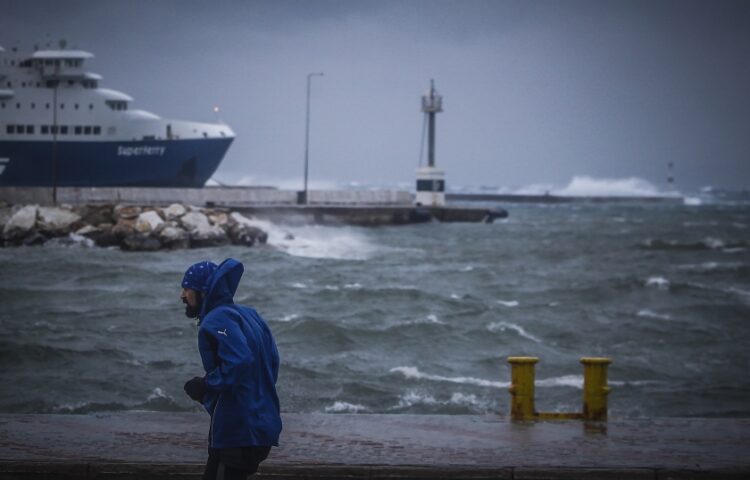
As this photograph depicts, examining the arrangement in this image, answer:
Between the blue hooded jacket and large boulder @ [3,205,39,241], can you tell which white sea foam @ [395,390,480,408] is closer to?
the blue hooded jacket

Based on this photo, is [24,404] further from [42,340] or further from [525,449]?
[525,449]

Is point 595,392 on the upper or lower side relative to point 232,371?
lower

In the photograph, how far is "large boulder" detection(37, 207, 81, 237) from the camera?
130 feet

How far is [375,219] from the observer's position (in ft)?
205

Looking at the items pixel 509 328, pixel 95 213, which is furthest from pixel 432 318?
pixel 95 213

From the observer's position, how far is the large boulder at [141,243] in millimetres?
38062

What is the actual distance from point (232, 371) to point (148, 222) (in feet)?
118

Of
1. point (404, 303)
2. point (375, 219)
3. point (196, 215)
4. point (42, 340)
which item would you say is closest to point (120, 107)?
point (375, 219)

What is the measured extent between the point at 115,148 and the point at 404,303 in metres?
39.8

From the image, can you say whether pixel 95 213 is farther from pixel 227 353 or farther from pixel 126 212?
pixel 227 353

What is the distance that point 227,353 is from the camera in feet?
15.9

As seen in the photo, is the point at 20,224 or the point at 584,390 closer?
the point at 584,390

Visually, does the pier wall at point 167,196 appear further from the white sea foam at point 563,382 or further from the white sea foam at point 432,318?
the white sea foam at point 563,382

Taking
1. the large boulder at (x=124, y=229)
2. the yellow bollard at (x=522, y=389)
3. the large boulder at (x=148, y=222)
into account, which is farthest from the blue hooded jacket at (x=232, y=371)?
the large boulder at (x=148, y=222)
